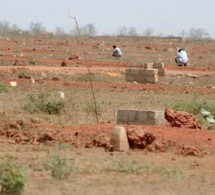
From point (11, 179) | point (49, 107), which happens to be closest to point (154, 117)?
point (49, 107)

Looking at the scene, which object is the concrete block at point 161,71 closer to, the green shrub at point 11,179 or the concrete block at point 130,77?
the concrete block at point 130,77

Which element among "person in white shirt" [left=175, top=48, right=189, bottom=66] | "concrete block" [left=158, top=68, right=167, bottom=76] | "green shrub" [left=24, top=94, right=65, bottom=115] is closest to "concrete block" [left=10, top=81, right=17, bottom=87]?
"green shrub" [left=24, top=94, right=65, bottom=115]

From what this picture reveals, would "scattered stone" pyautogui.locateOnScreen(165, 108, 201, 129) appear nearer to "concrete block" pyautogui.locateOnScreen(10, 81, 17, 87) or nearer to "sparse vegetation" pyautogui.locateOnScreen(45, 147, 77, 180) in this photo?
"sparse vegetation" pyautogui.locateOnScreen(45, 147, 77, 180)

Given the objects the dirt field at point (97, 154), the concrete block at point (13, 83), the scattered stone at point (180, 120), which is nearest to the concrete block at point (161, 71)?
the concrete block at point (13, 83)

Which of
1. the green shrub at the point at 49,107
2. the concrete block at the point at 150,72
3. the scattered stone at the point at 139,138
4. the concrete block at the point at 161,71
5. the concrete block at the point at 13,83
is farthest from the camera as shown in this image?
the concrete block at the point at 161,71

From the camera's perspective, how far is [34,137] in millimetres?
10812

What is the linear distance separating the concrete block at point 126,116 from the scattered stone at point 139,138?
89.0 inches

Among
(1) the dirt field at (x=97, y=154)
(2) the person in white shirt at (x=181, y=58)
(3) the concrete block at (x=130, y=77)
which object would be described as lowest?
(1) the dirt field at (x=97, y=154)

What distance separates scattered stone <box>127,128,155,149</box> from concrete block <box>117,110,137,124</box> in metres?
2.26

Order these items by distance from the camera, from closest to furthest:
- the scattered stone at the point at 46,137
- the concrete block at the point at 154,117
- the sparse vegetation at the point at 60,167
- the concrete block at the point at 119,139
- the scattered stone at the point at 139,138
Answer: the sparse vegetation at the point at 60,167 < the concrete block at the point at 119,139 < the scattered stone at the point at 139,138 < the scattered stone at the point at 46,137 < the concrete block at the point at 154,117

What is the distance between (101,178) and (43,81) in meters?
15.7

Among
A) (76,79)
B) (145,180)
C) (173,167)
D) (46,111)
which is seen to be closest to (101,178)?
(145,180)

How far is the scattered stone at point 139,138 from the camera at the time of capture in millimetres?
10078

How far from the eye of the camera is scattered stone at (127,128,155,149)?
33.1 ft
